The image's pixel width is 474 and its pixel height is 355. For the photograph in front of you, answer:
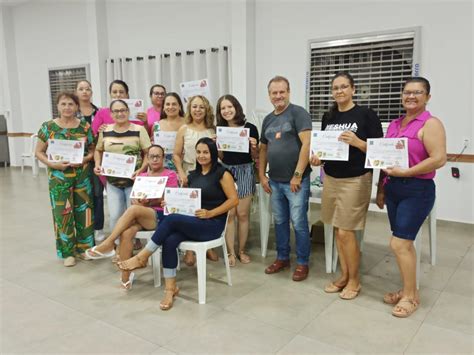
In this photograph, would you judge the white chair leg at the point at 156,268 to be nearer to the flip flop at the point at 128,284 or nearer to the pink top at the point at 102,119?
the flip flop at the point at 128,284

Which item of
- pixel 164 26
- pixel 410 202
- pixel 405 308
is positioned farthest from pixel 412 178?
pixel 164 26

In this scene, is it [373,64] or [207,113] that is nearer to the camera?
[207,113]

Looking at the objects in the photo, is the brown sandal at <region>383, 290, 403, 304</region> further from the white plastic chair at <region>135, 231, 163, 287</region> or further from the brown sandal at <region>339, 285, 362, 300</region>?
the white plastic chair at <region>135, 231, 163, 287</region>

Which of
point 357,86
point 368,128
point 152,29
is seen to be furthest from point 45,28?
point 368,128

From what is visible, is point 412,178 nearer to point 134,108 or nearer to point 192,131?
point 192,131

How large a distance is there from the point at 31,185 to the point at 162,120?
4.73 metres

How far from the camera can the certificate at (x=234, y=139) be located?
3003mm

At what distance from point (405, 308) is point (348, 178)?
34.2 inches

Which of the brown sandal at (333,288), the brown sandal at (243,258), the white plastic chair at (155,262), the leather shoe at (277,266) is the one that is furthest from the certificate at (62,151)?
the brown sandal at (333,288)

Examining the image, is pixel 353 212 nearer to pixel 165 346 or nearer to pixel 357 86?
pixel 165 346

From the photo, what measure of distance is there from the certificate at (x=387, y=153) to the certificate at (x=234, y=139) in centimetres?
98

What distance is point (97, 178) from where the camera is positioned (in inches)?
145

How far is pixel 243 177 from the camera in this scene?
3.16m

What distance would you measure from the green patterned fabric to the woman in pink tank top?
2397 millimetres
